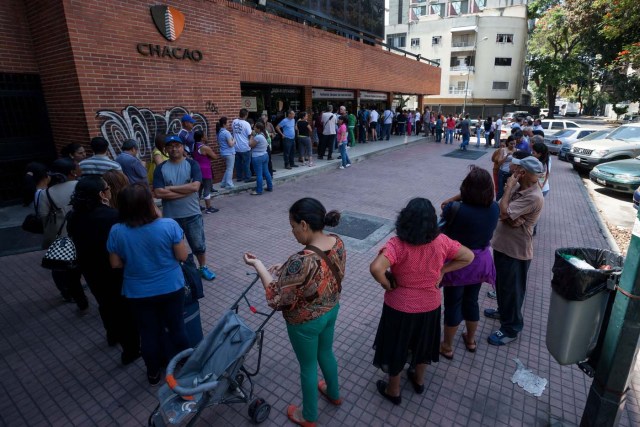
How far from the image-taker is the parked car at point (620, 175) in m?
9.19

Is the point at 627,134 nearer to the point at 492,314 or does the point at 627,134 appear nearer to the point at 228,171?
the point at 492,314

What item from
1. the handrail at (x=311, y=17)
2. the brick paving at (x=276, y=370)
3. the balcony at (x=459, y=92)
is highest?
the handrail at (x=311, y=17)

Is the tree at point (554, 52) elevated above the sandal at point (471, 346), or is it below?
above

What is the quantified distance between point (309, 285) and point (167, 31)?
7769mm

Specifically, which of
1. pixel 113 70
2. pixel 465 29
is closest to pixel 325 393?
pixel 113 70

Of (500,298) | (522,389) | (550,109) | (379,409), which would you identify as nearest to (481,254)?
(500,298)

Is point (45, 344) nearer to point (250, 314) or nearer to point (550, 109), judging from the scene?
point (250, 314)

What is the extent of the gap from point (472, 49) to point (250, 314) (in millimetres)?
47243

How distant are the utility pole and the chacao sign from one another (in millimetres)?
8411

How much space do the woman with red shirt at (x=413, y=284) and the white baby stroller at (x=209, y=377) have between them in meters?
0.89

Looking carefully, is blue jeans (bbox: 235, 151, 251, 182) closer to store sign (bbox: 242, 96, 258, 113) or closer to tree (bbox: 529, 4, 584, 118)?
store sign (bbox: 242, 96, 258, 113)

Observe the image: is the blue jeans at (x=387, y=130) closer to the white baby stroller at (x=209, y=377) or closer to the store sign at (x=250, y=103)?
the store sign at (x=250, y=103)

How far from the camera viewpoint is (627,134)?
12711mm

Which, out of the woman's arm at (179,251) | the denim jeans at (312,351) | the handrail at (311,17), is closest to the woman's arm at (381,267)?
the denim jeans at (312,351)
